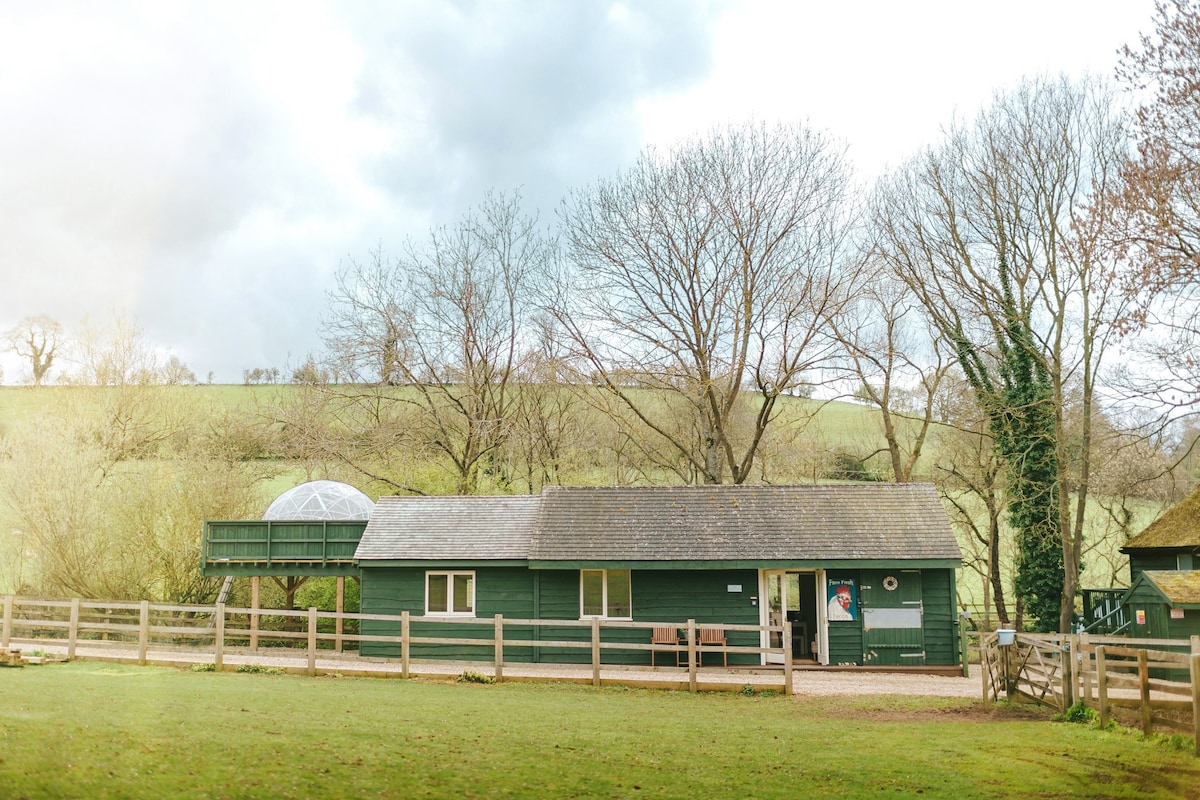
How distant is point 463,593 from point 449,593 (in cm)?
33

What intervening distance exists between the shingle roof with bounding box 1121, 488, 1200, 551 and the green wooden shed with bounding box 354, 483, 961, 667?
5.92m

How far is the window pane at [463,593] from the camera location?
22.0 meters

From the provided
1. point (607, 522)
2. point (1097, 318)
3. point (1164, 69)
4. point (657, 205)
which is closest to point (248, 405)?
point (657, 205)

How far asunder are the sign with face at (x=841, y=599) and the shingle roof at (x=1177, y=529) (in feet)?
26.5

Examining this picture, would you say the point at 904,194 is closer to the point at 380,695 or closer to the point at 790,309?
the point at 790,309

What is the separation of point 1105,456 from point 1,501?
99.1 feet

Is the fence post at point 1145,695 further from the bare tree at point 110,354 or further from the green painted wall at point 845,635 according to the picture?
the bare tree at point 110,354

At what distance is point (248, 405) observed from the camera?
38219 mm

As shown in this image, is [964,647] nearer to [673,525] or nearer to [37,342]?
[673,525]

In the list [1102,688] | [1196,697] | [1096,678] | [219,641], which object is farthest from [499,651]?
[1196,697]

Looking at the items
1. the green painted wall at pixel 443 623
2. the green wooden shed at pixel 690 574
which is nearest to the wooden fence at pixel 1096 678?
the green wooden shed at pixel 690 574

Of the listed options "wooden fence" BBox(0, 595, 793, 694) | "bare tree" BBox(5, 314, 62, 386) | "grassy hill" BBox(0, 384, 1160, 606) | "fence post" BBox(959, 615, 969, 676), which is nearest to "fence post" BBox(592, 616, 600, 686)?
"wooden fence" BBox(0, 595, 793, 694)

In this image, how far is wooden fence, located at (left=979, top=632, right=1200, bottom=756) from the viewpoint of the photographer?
11453 mm

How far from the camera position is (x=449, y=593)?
72.0 feet
